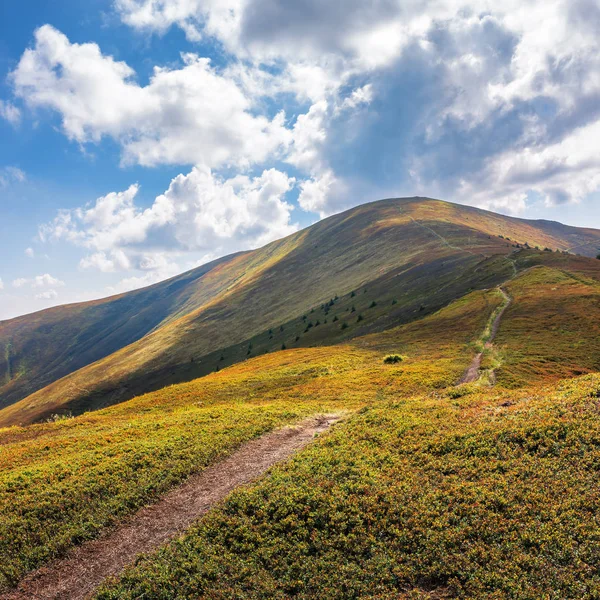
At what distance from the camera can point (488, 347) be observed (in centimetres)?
5278

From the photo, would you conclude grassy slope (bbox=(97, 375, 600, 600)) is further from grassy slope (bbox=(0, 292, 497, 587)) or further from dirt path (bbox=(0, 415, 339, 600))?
grassy slope (bbox=(0, 292, 497, 587))

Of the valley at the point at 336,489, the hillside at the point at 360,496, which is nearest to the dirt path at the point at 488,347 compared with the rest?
the valley at the point at 336,489

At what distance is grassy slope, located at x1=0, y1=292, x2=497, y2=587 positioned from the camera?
21.6m

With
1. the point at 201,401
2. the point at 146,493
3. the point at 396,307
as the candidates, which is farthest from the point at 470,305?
the point at 146,493

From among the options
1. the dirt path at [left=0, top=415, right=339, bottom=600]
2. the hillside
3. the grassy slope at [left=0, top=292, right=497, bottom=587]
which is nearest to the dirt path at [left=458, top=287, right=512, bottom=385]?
the grassy slope at [left=0, top=292, right=497, bottom=587]

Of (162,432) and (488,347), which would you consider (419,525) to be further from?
(488,347)

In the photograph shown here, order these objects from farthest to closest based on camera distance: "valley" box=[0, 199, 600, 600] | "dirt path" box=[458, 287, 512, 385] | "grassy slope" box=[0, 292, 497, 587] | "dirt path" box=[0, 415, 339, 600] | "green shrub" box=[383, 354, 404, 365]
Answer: "green shrub" box=[383, 354, 404, 365], "dirt path" box=[458, 287, 512, 385], "grassy slope" box=[0, 292, 497, 587], "dirt path" box=[0, 415, 339, 600], "valley" box=[0, 199, 600, 600]

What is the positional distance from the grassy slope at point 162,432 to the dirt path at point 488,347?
1.50 m

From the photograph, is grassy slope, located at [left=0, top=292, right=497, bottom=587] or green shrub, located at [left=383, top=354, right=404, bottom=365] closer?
grassy slope, located at [left=0, top=292, right=497, bottom=587]

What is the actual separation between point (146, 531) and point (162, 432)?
1406cm

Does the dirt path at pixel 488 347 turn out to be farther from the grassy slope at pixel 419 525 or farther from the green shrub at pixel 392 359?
the grassy slope at pixel 419 525

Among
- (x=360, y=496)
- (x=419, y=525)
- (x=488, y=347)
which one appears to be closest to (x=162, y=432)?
(x=360, y=496)

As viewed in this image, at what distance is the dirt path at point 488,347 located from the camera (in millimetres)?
41466

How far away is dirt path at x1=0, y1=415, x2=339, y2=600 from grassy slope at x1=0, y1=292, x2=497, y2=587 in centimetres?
100
